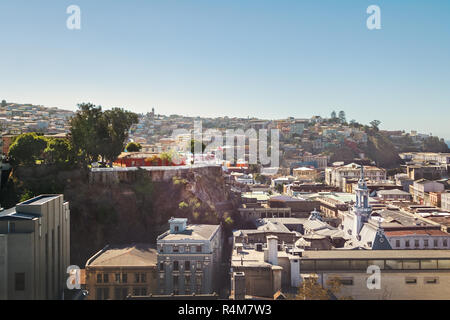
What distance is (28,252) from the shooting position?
10.5m

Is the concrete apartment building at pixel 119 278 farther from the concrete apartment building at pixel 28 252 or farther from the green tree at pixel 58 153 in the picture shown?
the green tree at pixel 58 153

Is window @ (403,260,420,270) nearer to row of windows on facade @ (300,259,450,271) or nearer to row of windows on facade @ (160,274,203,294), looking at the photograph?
row of windows on facade @ (300,259,450,271)

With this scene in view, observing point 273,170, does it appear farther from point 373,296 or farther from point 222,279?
point 373,296

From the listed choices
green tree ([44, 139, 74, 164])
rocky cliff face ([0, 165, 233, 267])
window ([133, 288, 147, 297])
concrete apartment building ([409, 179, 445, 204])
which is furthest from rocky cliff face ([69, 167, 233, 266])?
concrete apartment building ([409, 179, 445, 204])

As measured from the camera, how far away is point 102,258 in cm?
1994

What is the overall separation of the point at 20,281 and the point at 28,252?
0.73m

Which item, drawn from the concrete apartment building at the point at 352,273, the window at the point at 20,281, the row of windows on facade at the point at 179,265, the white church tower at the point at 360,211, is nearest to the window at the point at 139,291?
the row of windows on facade at the point at 179,265

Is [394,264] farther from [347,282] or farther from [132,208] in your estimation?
[132,208]

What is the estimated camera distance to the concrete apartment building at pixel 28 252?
10.4 m

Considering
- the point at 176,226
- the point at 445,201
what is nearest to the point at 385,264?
the point at 176,226

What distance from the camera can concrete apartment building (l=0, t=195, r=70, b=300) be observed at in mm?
10414
